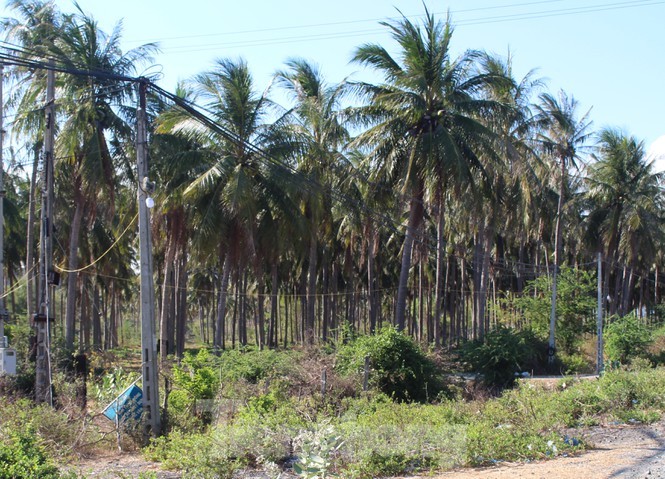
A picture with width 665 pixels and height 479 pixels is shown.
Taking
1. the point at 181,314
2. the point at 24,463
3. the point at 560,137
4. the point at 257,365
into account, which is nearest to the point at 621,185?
the point at 560,137

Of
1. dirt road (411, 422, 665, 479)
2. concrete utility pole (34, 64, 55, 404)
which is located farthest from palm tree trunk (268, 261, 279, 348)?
dirt road (411, 422, 665, 479)

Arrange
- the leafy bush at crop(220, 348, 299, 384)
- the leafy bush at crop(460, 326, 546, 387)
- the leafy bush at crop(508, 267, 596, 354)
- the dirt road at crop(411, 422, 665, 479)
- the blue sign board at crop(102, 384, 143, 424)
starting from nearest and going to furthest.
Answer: the dirt road at crop(411, 422, 665, 479) → the blue sign board at crop(102, 384, 143, 424) → the leafy bush at crop(220, 348, 299, 384) → the leafy bush at crop(460, 326, 546, 387) → the leafy bush at crop(508, 267, 596, 354)

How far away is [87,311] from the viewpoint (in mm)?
49375

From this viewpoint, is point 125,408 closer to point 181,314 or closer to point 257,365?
point 257,365

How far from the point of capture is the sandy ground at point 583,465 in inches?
392

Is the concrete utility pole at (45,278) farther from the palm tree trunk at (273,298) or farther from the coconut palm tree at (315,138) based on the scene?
the palm tree trunk at (273,298)

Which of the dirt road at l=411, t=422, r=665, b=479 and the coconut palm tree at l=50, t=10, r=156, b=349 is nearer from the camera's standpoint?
the dirt road at l=411, t=422, r=665, b=479

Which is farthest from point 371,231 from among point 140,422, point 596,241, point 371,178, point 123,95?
point 140,422

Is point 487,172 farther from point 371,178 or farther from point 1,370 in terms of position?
point 1,370

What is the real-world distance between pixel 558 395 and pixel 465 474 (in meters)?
6.98

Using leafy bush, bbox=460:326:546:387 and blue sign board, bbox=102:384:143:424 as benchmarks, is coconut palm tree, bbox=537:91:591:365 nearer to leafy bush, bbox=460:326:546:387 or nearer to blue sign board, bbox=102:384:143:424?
leafy bush, bbox=460:326:546:387

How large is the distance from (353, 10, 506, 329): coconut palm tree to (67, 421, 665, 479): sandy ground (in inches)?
515

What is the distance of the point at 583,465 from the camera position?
10602 millimetres

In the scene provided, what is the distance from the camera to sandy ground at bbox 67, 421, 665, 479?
9969mm
